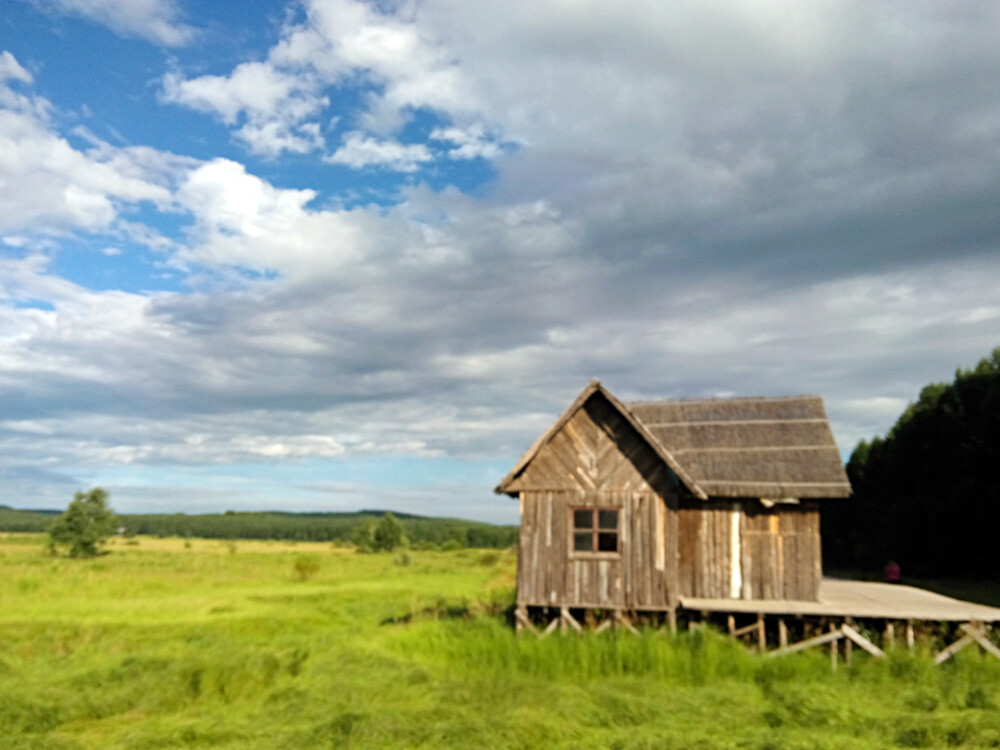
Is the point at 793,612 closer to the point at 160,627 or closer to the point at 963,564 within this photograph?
the point at 160,627

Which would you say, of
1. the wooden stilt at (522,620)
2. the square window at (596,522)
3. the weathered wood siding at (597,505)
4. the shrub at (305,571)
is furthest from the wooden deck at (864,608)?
the shrub at (305,571)

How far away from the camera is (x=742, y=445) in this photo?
2088 cm

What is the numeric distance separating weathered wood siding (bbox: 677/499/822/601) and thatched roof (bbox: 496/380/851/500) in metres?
0.61

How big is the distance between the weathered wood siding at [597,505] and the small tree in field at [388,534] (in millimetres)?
60305

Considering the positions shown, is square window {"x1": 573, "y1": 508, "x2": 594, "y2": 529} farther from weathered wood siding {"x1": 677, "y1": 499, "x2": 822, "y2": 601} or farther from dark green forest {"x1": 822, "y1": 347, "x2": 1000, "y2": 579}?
dark green forest {"x1": 822, "y1": 347, "x2": 1000, "y2": 579}

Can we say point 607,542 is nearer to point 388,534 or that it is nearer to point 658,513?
point 658,513

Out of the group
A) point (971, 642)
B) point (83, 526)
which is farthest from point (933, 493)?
point (83, 526)

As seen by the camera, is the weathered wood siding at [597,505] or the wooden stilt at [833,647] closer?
the wooden stilt at [833,647]

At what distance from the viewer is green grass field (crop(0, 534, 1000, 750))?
1170cm

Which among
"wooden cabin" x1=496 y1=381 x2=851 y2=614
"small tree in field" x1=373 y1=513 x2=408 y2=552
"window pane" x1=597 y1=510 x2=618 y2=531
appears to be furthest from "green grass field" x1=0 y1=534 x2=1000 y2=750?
"small tree in field" x1=373 y1=513 x2=408 y2=552

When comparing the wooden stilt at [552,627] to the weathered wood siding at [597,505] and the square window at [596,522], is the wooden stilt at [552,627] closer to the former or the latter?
the weathered wood siding at [597,505]

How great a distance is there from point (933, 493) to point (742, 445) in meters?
36.1

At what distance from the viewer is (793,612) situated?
17.7 meters

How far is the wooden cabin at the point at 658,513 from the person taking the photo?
19.4m
